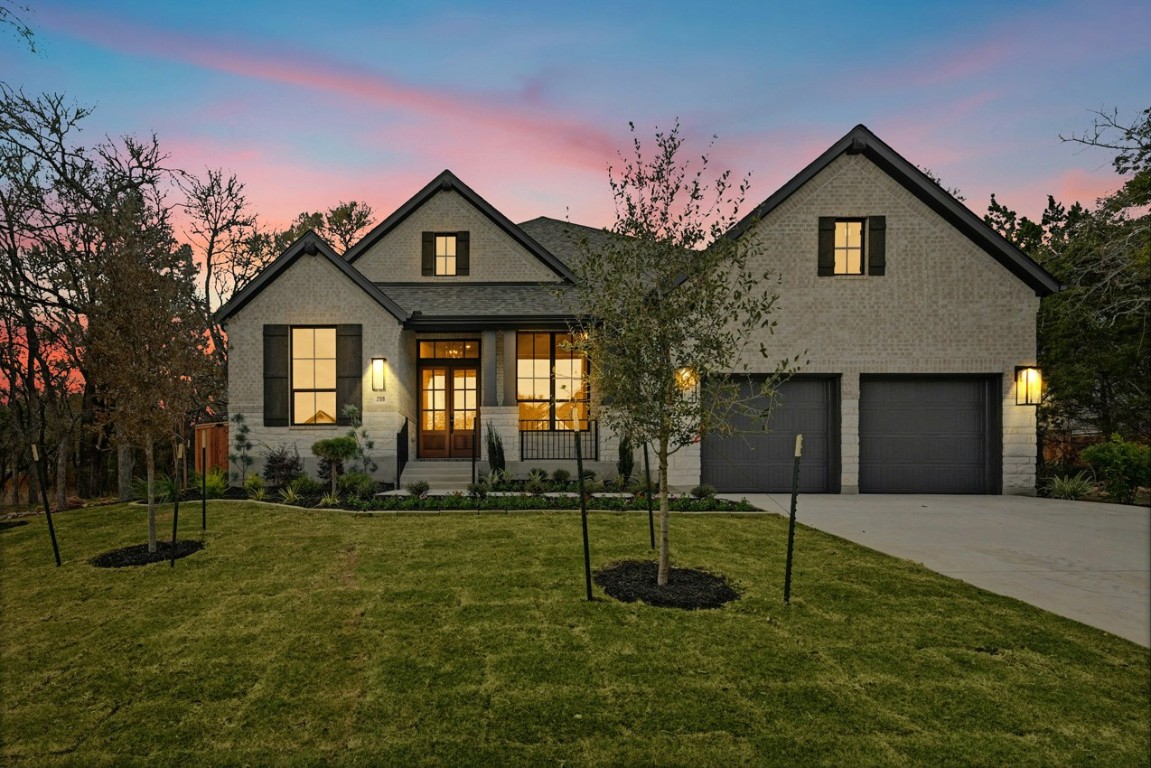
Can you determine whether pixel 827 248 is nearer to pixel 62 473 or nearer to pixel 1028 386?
pixel 1028 386

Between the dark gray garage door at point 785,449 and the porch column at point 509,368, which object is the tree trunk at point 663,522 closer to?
the dark gray garage door at point 785,449

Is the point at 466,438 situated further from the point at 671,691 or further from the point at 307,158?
the point at 671,691

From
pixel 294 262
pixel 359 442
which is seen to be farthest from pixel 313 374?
pixel 294 262

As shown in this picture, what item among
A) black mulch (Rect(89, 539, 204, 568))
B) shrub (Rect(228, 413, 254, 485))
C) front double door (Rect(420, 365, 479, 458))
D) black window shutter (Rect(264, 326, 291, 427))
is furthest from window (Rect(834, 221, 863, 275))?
shrub (Rect(228, 413, 254, 485))

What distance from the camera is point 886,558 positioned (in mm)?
6953

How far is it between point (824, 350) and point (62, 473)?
60.9 ft

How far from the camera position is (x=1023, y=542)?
7820 mm

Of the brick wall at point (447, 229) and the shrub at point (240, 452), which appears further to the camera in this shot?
the brick wall at point (447, 229)

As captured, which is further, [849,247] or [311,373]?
[311,373]

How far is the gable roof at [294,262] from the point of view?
42.3 ft

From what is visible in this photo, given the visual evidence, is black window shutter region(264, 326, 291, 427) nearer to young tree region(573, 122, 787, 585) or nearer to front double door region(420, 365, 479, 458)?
front double door region(420, 365, 479, 458)

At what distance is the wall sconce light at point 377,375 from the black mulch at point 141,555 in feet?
18.2

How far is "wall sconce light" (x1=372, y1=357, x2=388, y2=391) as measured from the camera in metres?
12.9

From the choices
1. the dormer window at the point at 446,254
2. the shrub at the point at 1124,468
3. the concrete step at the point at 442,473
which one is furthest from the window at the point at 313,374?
the shrub at the point at 1124,468
